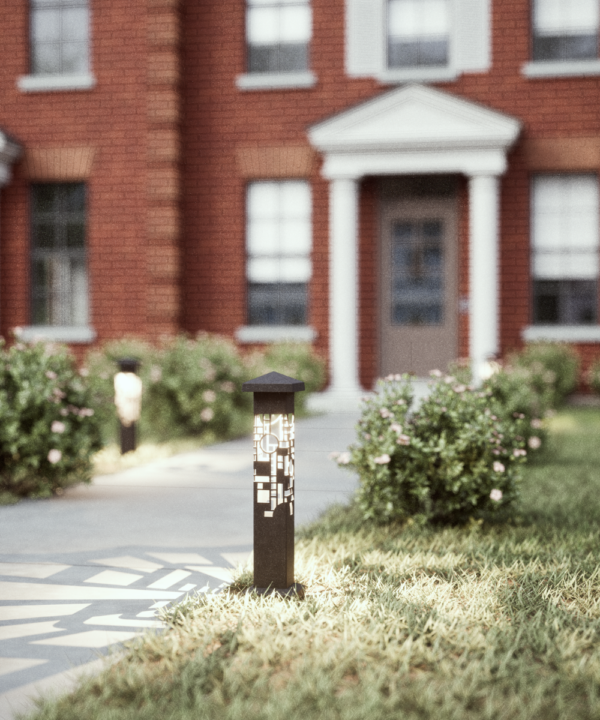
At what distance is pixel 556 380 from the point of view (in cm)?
1345

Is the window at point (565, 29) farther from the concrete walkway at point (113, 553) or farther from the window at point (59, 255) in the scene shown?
the concrete walkway at point (113, 553)

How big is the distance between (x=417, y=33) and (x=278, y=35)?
2305mm

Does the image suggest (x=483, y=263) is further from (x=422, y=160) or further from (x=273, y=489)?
(x=273, y=489)

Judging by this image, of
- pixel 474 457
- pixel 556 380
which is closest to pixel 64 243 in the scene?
pixel 556 380

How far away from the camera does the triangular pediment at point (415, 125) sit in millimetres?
13414

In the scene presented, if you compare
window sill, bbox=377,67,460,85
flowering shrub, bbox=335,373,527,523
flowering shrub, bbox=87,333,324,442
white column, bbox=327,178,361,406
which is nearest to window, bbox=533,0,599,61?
window sill, bbox=377,67,460,85

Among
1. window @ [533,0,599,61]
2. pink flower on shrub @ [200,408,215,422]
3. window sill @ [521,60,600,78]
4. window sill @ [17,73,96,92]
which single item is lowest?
pink flower on shrub @ [200,408,215,422]

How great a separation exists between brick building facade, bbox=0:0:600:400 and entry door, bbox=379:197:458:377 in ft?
0.11

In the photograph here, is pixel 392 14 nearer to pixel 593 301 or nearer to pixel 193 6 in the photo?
pixel 193 6

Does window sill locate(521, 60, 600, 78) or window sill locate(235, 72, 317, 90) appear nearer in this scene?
window sill locate(521, 60, 600, 78)

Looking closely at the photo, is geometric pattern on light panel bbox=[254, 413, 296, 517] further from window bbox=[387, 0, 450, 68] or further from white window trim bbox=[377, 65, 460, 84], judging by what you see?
window bbox=[387, 0, 450, 68]

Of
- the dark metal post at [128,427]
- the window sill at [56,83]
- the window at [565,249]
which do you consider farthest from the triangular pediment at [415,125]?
the dark metal post at [128,427]

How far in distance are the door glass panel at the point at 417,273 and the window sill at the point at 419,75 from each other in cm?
226

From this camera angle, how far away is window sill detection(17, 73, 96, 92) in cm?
1493
